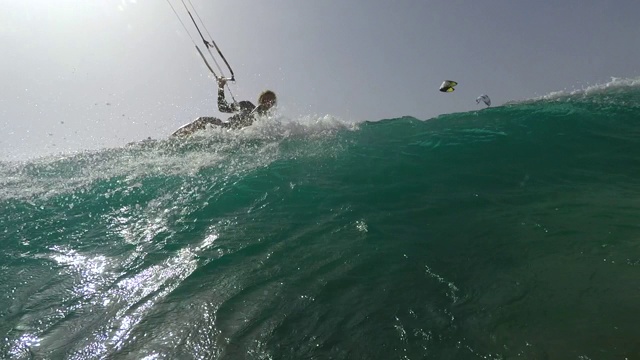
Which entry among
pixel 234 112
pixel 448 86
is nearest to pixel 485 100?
pixel 448 86

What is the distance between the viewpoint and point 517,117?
32.3 ft

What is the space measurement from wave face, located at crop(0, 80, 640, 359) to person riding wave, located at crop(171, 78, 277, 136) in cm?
224

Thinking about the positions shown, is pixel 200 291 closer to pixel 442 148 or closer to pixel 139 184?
pixel 139 184

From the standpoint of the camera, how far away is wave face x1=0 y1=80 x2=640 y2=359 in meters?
2.67

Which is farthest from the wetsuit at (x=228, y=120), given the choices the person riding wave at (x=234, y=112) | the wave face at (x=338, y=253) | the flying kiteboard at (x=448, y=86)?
the flying kiteboard at (x=448, y=86)

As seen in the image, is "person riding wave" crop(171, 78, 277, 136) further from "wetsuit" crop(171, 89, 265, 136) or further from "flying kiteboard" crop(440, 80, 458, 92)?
"flying kiteboard" crop(440, 80, 458, 92)

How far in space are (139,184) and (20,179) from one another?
332 cm

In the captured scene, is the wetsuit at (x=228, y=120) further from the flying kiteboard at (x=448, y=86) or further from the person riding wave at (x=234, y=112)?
the flying kiteboard at (x=448, y=86)

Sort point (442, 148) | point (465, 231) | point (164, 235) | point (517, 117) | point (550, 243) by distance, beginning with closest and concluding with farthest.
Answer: point (550, 243) < point (465, 231) < point (164, 235) < point (442, 148) < point (517, 117)

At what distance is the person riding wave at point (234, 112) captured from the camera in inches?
423

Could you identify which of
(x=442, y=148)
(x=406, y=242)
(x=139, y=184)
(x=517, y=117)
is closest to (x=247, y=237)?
(x=406, y=242)

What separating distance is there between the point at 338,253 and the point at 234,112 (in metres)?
8.15

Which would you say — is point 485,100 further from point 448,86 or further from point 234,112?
point 234,112

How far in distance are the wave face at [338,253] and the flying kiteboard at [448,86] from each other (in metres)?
2.71
